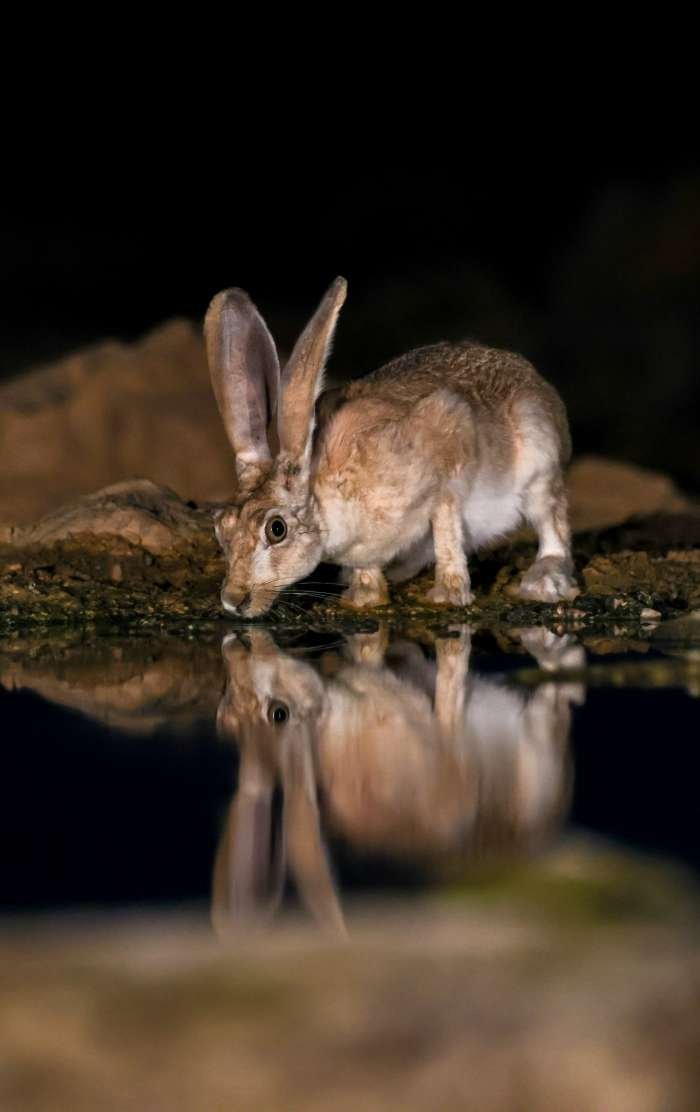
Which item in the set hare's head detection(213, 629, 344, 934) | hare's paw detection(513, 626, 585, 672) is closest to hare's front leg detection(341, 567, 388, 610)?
hare's paw detection(513, 626, 585, 672)

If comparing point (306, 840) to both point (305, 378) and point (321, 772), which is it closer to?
point (321, 772)

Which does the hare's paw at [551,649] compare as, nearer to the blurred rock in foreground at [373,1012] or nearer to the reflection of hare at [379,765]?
the reflection of hare at [379,765]

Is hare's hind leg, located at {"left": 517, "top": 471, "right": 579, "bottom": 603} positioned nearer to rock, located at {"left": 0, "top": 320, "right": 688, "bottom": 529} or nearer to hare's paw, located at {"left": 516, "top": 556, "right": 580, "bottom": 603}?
hare's paw, located at {"left": 516, "top": 556, "right": 580, "bottom": 603}

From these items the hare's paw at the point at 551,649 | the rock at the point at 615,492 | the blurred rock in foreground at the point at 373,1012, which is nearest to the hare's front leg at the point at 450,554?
the hare's paw at the point at 551,649

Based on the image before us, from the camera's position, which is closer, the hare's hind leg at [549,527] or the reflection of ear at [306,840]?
the reflection of ear at [306,840]

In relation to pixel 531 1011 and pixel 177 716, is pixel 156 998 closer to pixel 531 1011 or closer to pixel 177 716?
pixel 531 1011

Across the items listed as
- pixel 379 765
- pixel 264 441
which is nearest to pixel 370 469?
pixel 264 441

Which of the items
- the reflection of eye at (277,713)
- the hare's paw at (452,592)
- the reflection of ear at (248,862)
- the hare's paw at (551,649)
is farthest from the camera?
the hare's paw at (452,592)
